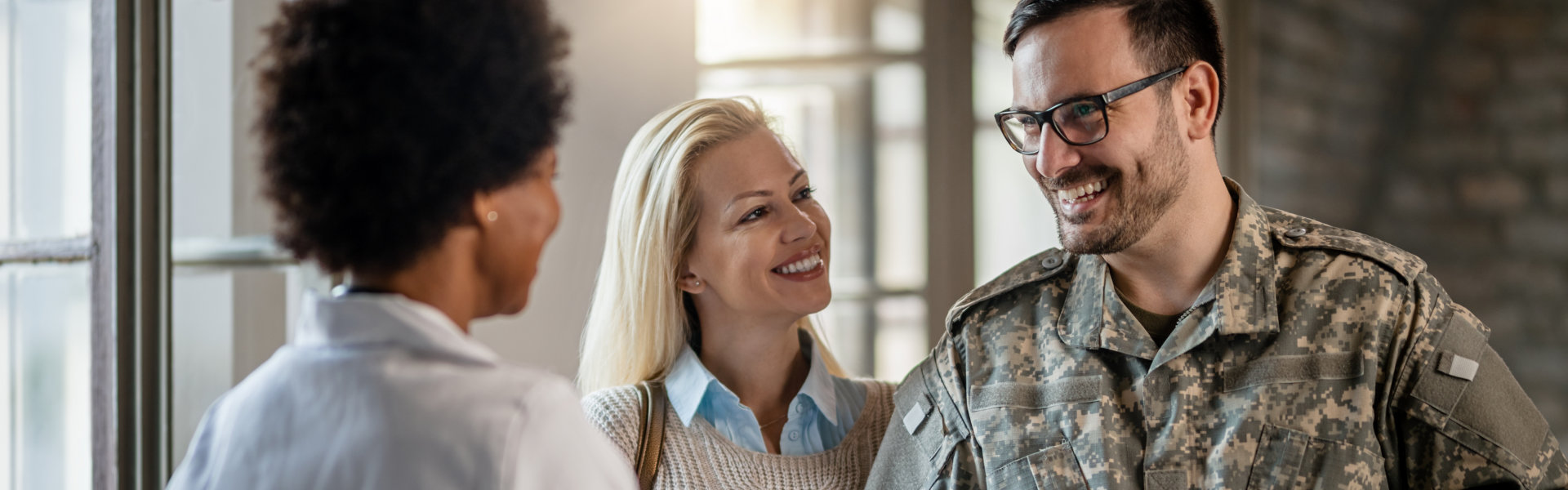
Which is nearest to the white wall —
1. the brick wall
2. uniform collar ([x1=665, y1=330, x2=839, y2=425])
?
uniform collar ([x1=665, y1=330, x2=839, y2=425])

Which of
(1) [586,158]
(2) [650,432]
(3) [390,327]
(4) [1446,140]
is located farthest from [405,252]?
(4) [1446,140]

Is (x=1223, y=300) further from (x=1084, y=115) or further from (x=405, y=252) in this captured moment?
(x=405, y=252)

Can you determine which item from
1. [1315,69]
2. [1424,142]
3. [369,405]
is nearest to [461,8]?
[369,405]

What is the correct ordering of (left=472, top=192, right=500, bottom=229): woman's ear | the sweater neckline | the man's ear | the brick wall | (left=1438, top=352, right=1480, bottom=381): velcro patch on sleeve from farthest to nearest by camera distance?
1. the brick wall
2. the sweater neckline
3. the man's ear
4. (left=1438, top=352, right=1480, bottom=381): velcro patch on sleeve
5. (left=472, top=192, right=500, bottom=229): woman's ear

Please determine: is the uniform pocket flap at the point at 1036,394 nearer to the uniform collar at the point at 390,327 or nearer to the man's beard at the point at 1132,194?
the man's beard at the point at 1132,194

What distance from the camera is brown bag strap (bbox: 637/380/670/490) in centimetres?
156

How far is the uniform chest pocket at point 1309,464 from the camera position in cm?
128

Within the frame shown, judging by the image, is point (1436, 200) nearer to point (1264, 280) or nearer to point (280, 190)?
point (1264, 280)

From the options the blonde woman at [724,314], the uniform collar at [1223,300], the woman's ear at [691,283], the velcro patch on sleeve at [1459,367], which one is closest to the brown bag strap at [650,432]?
the blonde woman at [724,314]

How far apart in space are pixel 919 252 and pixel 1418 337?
1559 millimetres

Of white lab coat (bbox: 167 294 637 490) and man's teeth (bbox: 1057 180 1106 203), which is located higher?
man's teeth (bbox: 1057 180 1106 203)

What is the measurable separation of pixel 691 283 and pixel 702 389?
0.19 m

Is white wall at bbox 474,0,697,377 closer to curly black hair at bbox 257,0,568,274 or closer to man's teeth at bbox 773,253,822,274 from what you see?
man's teeth at bbox 773,253,822,274

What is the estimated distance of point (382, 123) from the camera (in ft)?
2.37
